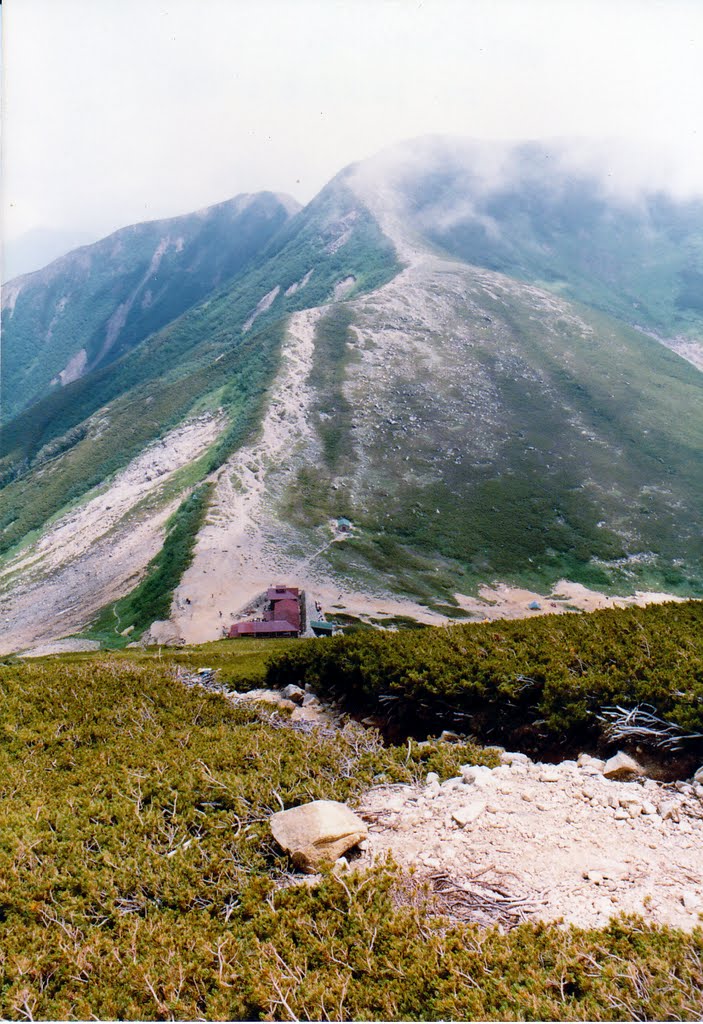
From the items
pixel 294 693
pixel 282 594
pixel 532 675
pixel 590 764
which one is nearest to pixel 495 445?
pixel 282 594

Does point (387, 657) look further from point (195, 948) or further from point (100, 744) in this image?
point (195, 948)

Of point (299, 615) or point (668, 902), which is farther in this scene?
point (299, 615)

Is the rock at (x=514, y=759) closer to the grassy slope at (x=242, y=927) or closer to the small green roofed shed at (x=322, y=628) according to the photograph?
the grassy slope at (x=242, y=927)

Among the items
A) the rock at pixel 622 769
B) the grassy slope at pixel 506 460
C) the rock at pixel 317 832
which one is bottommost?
the grassy slope at pixel 506 460

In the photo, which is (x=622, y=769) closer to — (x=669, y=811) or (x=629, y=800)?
(x=629, y=800)

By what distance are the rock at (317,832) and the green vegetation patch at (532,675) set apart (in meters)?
5.78

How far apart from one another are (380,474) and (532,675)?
98143 mm

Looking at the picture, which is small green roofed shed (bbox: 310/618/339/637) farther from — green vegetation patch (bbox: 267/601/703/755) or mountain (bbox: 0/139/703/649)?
green vegetation patch (bbox: 267/601/703/755)

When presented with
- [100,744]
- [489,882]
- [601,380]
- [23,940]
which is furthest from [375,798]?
[601,380]

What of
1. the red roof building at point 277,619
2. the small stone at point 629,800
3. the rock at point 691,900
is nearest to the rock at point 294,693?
the small stone at point 629,800

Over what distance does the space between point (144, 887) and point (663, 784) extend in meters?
9.35

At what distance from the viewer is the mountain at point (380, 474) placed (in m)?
85.6

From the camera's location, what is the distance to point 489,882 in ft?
Result: 29.1

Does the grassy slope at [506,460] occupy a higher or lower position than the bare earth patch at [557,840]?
lower
